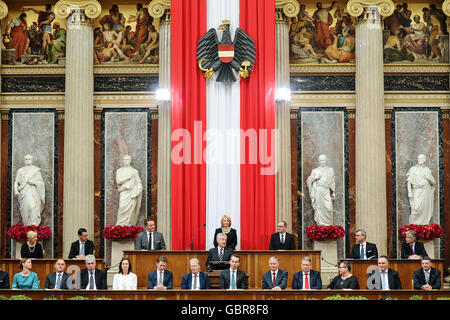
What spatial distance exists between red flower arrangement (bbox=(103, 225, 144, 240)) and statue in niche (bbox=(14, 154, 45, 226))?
1616 mm

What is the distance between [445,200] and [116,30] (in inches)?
304

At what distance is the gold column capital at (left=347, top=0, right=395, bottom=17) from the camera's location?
1692 centimetres

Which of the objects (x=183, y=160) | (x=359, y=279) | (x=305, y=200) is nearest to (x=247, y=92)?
(x=183, y=160)

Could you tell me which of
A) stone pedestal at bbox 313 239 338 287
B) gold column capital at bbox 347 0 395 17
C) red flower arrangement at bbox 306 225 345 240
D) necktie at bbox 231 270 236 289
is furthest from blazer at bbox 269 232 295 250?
gold column capital at bbox 347 0 395 17

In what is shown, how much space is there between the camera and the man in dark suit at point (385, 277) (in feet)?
39.8

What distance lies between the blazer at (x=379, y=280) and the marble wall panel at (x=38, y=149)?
7.37 m

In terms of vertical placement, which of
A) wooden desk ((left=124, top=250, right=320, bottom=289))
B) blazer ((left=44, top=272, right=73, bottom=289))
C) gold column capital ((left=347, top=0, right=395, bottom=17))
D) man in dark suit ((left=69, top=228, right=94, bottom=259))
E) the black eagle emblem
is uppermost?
gold column capital ((left=347, top=0, right=395, bottom=17))

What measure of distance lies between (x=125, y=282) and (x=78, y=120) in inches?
221

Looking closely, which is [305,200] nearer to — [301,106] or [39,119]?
[301,106]

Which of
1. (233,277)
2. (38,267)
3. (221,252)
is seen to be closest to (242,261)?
(221,252)

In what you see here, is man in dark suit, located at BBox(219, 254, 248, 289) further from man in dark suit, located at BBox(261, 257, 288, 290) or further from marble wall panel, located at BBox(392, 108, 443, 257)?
marble wall panel, located at BBox(392, 108, 443, 257)

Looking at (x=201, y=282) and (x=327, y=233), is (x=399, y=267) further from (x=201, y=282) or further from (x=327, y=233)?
(x=201, y=282)

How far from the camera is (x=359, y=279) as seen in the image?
13156 millimetres

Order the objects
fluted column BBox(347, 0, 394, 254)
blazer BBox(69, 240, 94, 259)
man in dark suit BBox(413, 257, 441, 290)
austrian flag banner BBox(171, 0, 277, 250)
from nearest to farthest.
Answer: man in dark suit BBox(413, 257, 441, 290) < blazer BBox(69, 240, 94, 259) < austrian flag banner BBox(171, 0, 277, 250) < fluted column BBox(347, 0, 394, 254)
